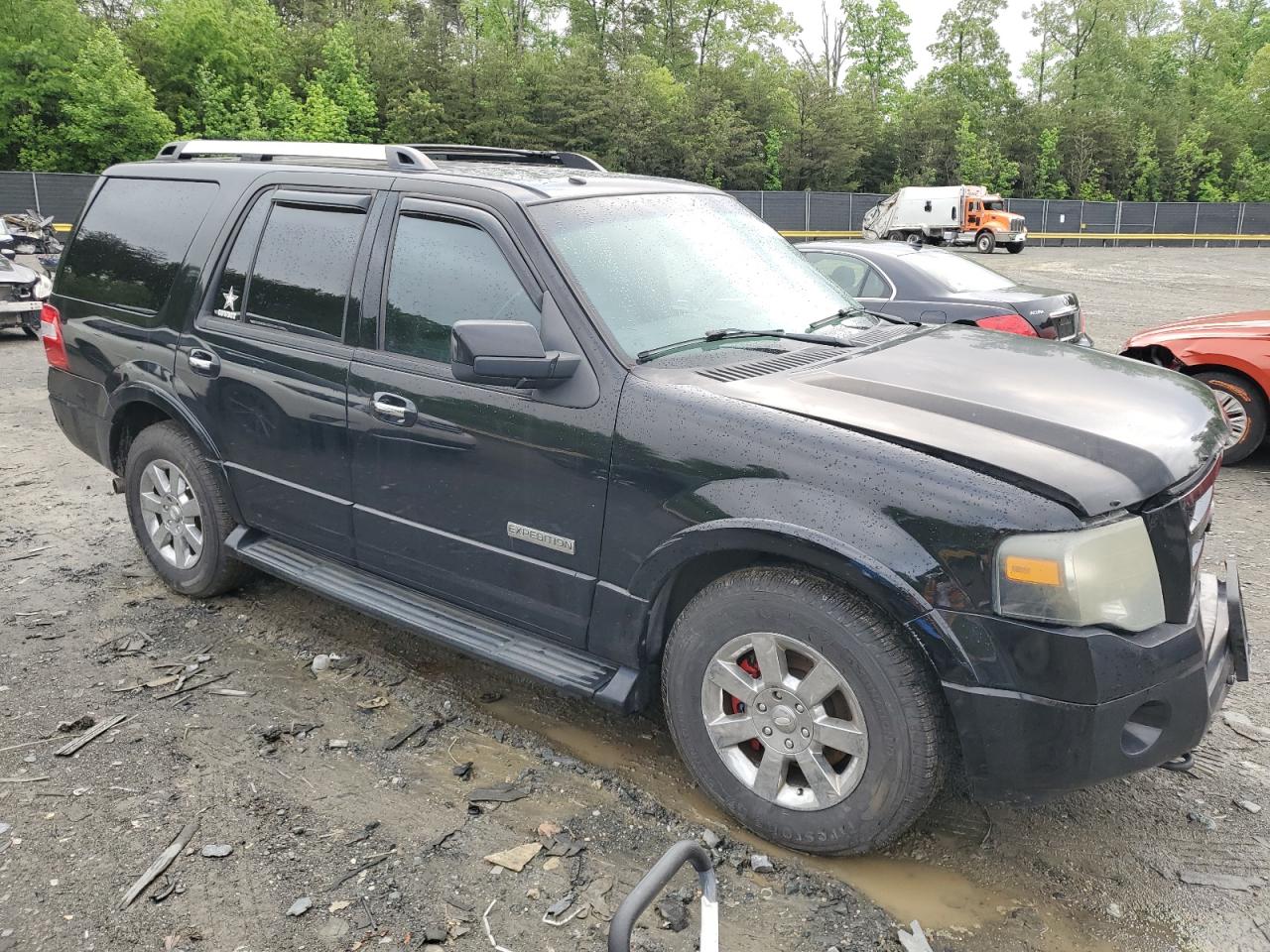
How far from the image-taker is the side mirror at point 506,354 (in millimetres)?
3115

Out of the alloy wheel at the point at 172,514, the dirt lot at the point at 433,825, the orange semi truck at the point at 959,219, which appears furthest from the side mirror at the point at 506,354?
the orange semi truck at the point at 959,219

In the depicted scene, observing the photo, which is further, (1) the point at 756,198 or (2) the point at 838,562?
(1) the point at 756,198

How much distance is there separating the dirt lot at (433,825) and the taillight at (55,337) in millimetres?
1365

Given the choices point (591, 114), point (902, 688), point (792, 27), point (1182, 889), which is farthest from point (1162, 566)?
point (792, 27)

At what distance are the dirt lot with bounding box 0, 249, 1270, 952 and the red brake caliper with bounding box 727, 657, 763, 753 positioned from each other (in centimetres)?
29

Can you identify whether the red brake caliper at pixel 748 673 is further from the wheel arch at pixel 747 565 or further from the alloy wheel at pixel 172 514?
the alloy wheel at pixel 172 514

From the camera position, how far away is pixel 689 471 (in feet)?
9.99

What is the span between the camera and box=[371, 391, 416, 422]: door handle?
12.1 ft

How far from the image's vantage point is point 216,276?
4426 mm

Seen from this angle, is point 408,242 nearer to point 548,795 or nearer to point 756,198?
point 548,795

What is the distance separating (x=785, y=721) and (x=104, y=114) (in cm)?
4653

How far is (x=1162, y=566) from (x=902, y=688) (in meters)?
0.77

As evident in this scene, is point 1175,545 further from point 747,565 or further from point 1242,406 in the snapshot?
point 1242,406

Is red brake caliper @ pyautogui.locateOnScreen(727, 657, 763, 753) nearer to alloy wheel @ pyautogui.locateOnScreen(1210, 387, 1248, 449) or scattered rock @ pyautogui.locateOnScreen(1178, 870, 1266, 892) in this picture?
scattered rock @ pyautogui.locateOnScreen(1178, 870, 1266, 892)
